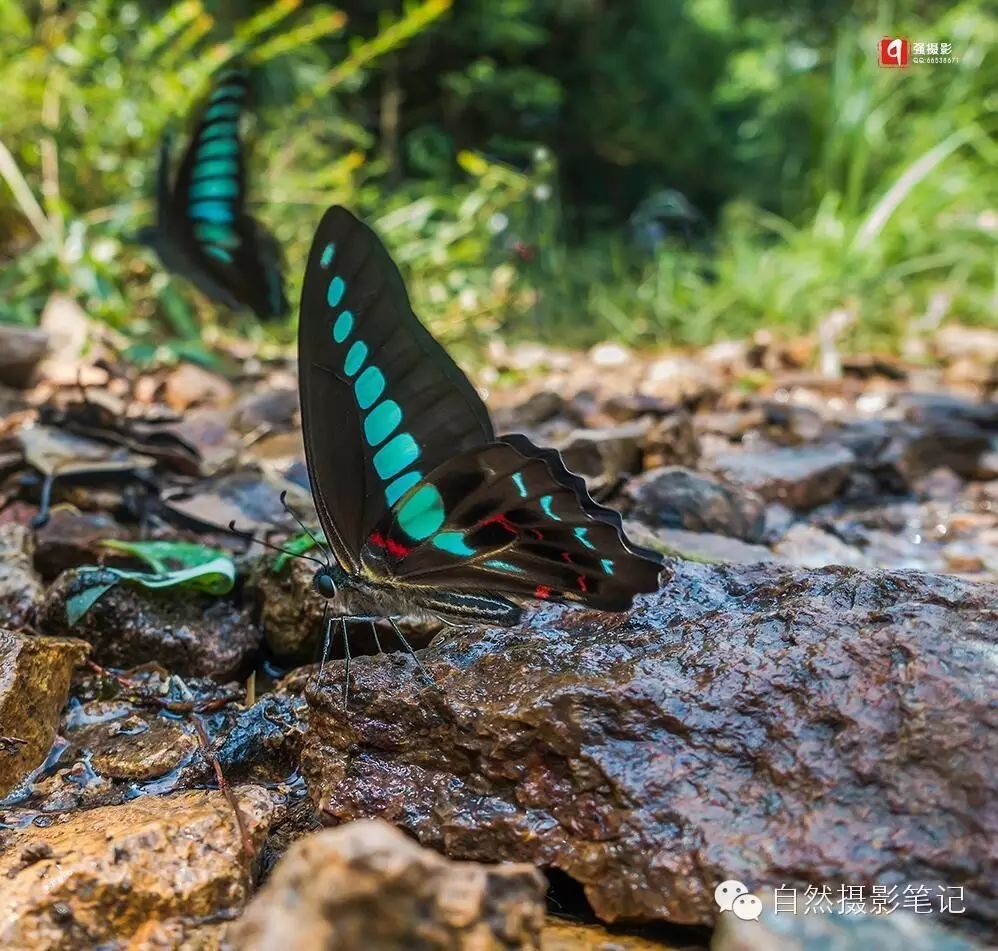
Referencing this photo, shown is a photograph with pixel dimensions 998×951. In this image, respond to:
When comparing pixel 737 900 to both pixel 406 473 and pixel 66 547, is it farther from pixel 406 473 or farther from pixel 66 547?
pixel 66 547

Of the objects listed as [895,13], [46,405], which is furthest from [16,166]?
[895,13]

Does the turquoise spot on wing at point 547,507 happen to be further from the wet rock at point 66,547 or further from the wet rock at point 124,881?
the wet rock at point 66,547

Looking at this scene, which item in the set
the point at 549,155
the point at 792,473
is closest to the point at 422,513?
the point at 792,473

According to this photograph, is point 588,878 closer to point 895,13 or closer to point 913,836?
point 913,836

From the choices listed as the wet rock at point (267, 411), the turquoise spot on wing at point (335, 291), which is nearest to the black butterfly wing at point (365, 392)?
the turquoise spot on wing at point (335, 291)

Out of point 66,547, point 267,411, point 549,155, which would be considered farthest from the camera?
point 549,155

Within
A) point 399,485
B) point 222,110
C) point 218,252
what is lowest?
point 399,485
